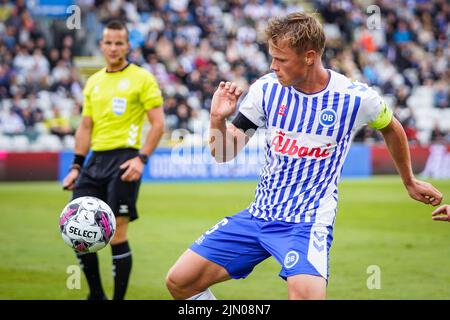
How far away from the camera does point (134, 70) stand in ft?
24.8

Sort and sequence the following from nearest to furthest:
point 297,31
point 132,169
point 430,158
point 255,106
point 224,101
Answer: point 297,31 → point 224,101 → point 255,106 → point 132,169 → point 430,158

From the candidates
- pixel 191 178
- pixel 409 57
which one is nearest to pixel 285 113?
pixel 191 178

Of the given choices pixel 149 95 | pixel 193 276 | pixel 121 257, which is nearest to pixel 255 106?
pixel 193 276

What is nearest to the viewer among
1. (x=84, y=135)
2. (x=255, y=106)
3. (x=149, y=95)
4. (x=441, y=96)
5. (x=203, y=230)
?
(x=255, y=106)

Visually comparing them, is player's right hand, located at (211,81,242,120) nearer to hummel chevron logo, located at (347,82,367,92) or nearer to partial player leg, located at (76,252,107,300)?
hummel chevron logo, located at (347,82,367,92)

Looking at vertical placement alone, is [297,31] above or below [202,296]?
above

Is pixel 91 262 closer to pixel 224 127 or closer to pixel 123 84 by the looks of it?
pixel 123 84

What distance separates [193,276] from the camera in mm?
5094

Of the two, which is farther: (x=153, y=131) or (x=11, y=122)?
(x=11, y=122)

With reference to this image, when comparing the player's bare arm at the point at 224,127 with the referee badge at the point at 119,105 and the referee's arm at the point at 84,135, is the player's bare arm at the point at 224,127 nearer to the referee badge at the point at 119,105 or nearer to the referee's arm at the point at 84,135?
the referee badge at the point at 119,105

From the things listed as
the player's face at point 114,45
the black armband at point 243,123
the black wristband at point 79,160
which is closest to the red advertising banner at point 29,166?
the black wristband at point 79,160

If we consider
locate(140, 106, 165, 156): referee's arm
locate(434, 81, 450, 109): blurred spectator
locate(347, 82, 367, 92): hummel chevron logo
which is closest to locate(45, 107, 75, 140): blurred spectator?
locate(434, 81, 450, 109): blurred spectator

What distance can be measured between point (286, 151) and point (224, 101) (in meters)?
0.54

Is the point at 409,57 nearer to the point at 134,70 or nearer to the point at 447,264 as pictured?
the point at 447,264
